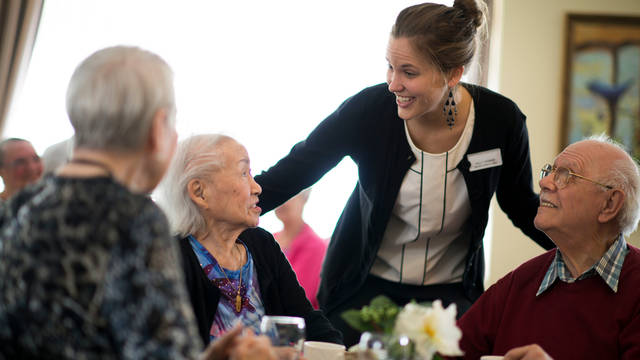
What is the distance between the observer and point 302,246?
457cm

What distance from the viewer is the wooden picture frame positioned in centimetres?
487

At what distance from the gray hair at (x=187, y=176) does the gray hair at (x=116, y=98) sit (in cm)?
102

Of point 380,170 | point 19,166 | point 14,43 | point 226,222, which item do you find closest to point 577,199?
point 380,170

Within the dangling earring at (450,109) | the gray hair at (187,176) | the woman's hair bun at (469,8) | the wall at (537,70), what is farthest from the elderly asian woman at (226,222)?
the wall at (537,70)

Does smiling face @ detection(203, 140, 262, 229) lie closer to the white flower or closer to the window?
the white flower

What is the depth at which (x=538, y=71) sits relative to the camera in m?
4.91

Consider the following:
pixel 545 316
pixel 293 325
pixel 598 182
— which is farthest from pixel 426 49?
pixel 293 325

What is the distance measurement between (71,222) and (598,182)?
1.71 m

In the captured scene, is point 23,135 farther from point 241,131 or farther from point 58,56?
point 241,131

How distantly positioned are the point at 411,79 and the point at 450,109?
26 centimetres

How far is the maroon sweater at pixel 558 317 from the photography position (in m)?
2.00

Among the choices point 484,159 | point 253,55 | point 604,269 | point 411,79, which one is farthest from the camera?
point 253,55

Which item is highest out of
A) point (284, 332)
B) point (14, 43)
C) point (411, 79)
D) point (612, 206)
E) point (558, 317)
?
point (14, 43)

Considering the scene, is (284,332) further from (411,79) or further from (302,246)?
(302,246)
